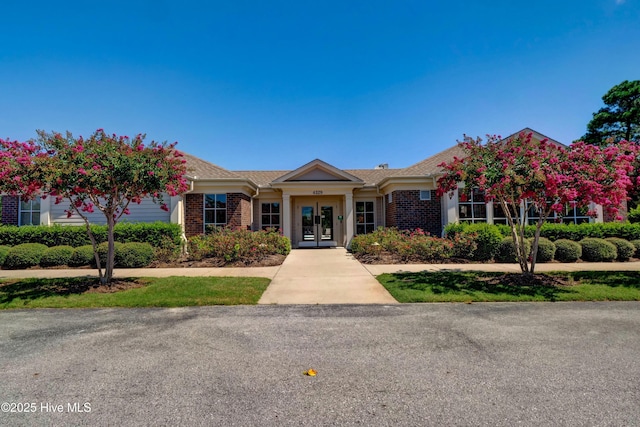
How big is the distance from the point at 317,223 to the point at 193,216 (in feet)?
20.2

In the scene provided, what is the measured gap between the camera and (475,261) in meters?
11.4

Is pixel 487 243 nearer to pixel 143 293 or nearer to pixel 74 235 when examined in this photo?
pixel 143 293

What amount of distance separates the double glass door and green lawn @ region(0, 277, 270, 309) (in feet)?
30.2

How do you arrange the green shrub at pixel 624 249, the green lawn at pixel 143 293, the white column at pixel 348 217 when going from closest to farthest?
1. the green lawn at pixel 143 293
2. the green shrub at pixel 624 249
3. the white column at pixel 348 217

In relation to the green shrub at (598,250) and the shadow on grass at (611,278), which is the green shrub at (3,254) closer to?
the shadow on grass at (611,278)

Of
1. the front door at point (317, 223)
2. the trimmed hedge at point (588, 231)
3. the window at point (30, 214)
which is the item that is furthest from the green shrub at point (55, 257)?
the trimmed hedge at point (588, 231)

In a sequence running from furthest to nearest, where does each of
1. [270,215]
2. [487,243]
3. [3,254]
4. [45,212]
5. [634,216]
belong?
[270,215], [634,216], [45,212], [487,243], [3,254]

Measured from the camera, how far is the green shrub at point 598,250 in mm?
11453

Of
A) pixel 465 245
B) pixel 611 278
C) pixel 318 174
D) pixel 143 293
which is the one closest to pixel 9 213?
pixel 143 293

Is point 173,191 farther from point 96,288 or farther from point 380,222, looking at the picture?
point 380,222

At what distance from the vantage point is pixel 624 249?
459 inches

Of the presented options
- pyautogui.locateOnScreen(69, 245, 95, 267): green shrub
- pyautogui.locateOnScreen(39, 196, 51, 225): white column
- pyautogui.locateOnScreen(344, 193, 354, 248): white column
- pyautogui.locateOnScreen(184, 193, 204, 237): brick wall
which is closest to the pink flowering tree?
pyautogui.locateOnScreen(69, 245, 95, 267): green shrub

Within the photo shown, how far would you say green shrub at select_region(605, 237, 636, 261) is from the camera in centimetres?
1164

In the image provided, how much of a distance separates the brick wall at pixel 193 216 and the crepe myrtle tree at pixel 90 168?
259 inches
